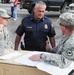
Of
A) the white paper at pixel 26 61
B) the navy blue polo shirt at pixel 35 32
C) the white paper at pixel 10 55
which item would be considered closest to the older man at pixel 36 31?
the navy blue polo shirt at pixel 35 32

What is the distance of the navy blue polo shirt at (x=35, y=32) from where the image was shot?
16.4ft

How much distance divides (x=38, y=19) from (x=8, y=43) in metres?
0.83

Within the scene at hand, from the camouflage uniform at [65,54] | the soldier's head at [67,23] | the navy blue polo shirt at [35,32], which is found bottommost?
the navy blue polo shirt at [35,32]

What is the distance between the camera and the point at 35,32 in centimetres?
499

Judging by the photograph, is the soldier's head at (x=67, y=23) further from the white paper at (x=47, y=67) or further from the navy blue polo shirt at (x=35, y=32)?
the navy blue polo shirt at (x=35, y=32)

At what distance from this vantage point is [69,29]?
10.5ft

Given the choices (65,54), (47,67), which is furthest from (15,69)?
(65,54)

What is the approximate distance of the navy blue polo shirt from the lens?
16.4ft

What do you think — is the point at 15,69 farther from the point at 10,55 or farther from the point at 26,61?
the point at 10,55

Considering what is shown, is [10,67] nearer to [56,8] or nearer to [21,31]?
[21,31]

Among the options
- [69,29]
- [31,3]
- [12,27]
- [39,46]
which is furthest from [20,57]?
[31,3]

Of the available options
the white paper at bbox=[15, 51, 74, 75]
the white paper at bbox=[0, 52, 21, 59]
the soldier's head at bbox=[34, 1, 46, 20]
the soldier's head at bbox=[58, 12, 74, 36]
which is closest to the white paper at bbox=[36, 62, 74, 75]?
the white paper at bbox=[15, 51, 74, 75]

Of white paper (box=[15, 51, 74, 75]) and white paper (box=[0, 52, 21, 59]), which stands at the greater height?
white paper (box=[15, 51, 74, 75])

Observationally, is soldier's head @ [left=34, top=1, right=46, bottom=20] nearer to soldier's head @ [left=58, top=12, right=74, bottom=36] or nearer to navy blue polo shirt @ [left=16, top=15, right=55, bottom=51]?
navy blue polo shirt @ [left=16, top=15, right=55, bottom=51]
